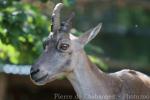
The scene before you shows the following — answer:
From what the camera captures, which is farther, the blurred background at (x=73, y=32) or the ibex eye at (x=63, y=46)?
the blurred background at (x=73, y=32)

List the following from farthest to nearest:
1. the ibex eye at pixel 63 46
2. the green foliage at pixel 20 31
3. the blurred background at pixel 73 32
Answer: the blurred background at pixel 73 32, the green foliage at pixel 20 31, the ibex eye at pixel 63 46

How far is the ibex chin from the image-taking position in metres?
8.08

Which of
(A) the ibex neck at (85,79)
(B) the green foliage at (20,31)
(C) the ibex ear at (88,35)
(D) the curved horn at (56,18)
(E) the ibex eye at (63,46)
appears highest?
(B) the green foliage at (20,31)

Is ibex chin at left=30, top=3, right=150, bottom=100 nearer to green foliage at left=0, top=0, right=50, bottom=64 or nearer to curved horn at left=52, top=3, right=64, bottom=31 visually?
curved horn at left=52, top=3, right=64, bottom=31

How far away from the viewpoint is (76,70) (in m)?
8.25

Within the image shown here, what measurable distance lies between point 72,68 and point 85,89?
285 mm

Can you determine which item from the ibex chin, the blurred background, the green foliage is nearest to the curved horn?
the ibex chin

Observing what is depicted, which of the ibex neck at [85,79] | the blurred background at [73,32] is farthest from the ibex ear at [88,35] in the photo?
the blurred background at [73,32]

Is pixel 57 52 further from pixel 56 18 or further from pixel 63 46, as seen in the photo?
pixel 56 18

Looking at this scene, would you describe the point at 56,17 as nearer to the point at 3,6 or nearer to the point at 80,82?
the point at 80,82

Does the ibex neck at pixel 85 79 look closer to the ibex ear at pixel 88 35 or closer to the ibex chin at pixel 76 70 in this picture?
the ibex chin at pixel 76 70

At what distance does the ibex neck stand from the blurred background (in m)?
1.16

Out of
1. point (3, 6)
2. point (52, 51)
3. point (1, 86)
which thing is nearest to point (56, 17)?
point (52, 51)

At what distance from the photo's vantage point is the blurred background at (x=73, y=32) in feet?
34.4
